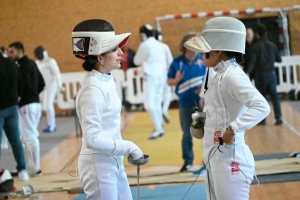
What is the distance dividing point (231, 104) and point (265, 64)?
543cm

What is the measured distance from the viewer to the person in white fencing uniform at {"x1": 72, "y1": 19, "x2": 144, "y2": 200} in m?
2.80

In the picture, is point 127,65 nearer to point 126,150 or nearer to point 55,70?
point 55,70

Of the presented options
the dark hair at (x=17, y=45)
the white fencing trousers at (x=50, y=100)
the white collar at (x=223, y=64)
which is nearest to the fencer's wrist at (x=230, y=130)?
the white collar at (x=223, y=64)

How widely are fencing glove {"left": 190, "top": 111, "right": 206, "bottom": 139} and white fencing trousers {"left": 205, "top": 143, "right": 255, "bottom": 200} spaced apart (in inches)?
8.3

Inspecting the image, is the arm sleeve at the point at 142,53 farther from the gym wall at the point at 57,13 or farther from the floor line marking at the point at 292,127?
the floor line marking at the point at 292,127

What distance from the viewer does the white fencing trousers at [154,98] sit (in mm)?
8367

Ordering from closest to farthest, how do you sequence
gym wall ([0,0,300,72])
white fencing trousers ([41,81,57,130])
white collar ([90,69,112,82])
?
1. white collar ([90,69,112,82])
2. gym wall ([0,0,300,72])
3. white fencing trousers ([41,81,57,130])

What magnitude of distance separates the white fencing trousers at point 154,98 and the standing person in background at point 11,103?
2.60 metres

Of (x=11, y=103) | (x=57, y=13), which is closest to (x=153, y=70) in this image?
(x=11, y=103)

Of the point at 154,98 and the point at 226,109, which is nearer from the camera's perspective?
the point at 226,109

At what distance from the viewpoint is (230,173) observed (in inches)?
114

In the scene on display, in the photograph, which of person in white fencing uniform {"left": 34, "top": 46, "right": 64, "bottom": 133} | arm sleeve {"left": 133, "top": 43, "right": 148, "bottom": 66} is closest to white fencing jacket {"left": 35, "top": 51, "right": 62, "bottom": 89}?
person in white fencing uniform {"left": 34, "top": 46, "right": 64, "bottom": 133}

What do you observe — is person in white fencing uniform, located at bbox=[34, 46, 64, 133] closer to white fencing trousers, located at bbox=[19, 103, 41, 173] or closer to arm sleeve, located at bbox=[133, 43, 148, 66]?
arm sleeve, located at bbox=[133, 43, 148, 66]

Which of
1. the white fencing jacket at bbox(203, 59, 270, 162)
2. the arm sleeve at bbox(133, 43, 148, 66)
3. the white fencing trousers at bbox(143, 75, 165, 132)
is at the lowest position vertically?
the white fencing trousers at bbox(143, 75, 165, 132)
